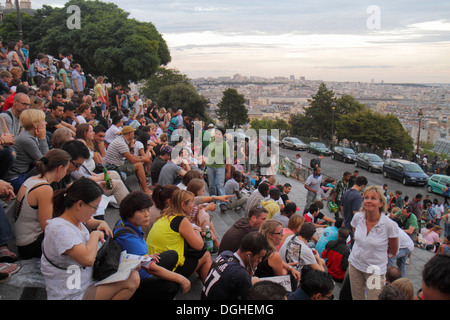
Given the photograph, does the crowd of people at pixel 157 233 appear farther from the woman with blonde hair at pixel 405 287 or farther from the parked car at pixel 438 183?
the parked car at pixel 438 183

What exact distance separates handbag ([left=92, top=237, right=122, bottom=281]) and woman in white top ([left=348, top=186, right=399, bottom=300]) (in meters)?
2.76

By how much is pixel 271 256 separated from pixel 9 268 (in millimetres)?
2761

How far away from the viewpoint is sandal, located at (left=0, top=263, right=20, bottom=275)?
3.73m

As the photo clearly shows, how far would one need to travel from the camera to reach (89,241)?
3.31m

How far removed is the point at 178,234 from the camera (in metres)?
4.33

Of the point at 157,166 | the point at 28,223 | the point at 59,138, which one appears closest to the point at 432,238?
the point at 157,166

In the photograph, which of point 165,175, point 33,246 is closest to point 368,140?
point 165,175

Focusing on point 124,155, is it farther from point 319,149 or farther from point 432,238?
point 319,149

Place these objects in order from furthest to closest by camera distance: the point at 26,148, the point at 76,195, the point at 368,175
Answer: the point at 368,175 → the point at 26,148 → the point at 76,195

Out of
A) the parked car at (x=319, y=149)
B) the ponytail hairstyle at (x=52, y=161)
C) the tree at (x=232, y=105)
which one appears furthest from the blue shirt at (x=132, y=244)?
the tree at (x=232, y=105)

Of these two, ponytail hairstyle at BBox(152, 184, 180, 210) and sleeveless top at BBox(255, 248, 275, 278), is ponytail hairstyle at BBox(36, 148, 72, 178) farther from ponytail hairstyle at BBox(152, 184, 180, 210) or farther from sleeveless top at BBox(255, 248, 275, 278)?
sleeveless top at BBox(255, 248, 275, 278)

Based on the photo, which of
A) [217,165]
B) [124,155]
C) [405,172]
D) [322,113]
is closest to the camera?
[124,155]

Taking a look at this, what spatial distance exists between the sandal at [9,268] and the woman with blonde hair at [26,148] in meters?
1.56
